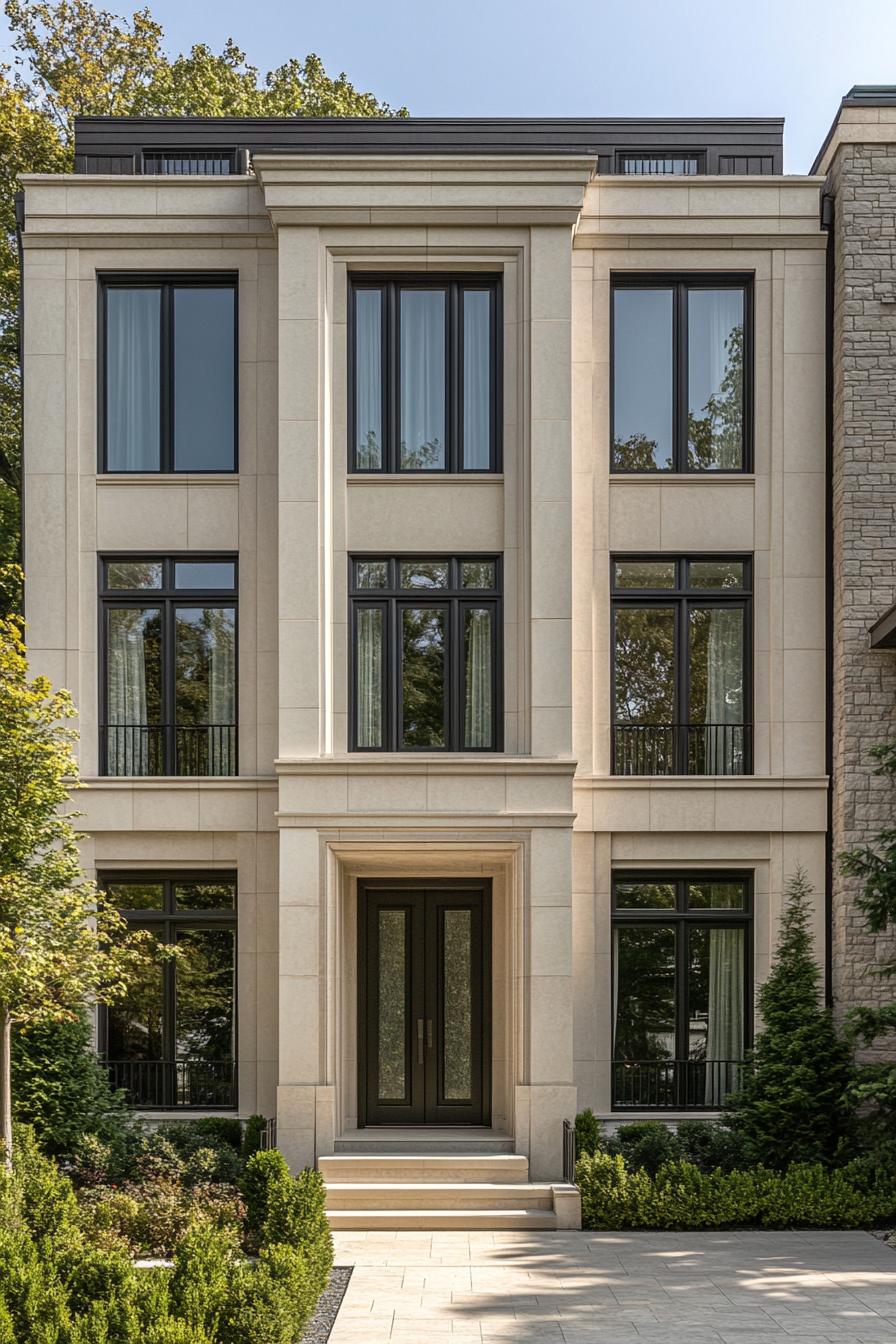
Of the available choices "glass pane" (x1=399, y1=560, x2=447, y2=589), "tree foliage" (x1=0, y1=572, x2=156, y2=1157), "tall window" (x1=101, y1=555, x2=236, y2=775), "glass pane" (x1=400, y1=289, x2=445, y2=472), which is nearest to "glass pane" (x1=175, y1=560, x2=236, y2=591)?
"tall window" (x1=101, y1=555, x2=236, y2=775)

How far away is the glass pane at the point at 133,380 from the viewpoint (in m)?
16.5

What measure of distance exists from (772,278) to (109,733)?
10.2 metres

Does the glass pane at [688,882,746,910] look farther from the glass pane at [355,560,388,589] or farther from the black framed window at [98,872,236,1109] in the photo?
the black framed window at [98,872,236,1109]

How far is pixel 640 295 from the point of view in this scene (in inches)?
A: 658

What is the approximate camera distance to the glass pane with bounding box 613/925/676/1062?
52.6 ft

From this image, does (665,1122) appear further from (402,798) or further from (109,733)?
(109,733)

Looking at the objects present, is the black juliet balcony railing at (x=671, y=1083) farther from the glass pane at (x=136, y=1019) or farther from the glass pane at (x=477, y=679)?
the glass pane at (x=136, y=1019)

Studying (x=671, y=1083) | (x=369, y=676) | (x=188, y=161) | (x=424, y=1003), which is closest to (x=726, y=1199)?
(x=671, y=1083)

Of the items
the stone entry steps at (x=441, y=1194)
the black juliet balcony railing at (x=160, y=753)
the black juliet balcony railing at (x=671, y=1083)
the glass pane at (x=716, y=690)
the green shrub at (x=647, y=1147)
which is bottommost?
the stone entry steps at (x=441, y=1194)

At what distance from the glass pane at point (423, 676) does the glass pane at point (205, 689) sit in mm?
→ 2218

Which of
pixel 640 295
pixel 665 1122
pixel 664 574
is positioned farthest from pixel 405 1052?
pixel 640 295

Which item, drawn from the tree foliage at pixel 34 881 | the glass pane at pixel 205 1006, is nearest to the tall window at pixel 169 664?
the glass pane at pixel 205 1006

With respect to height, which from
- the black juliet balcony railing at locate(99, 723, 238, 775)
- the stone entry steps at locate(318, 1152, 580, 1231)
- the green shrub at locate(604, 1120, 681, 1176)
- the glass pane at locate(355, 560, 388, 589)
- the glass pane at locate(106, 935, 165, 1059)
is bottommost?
the stone entry steps at locate(318, 1152, 580, 1231)

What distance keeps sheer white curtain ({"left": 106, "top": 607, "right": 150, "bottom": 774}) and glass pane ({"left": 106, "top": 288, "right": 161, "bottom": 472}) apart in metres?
2.01
